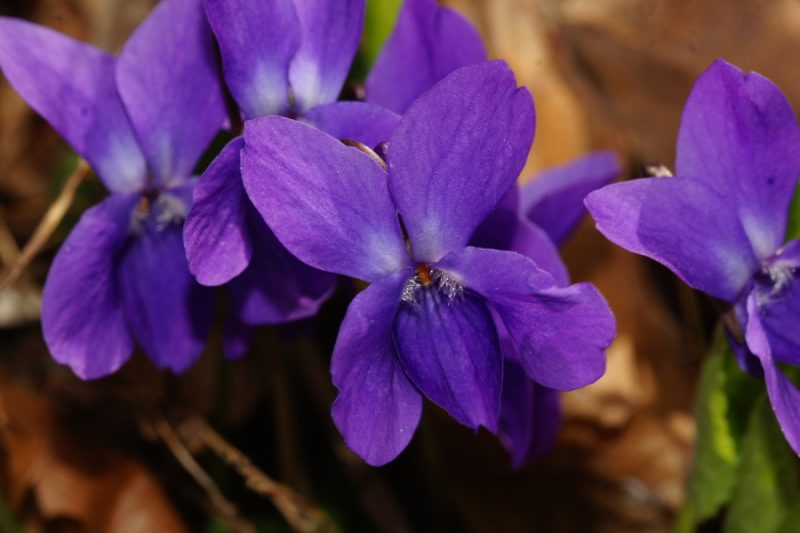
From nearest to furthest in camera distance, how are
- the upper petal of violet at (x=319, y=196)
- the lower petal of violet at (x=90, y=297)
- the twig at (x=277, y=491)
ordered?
the upper petal of violet at (x=319, y=196), the lower petal of violet at (x=90, y=297), the twig at (x=277, y=491)

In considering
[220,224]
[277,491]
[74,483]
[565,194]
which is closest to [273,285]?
[220,224]

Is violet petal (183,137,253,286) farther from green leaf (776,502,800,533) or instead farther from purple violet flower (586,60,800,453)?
green leaf (776,502,800,533)

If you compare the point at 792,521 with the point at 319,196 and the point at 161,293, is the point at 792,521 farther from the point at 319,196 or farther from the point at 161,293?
the point at 161,293

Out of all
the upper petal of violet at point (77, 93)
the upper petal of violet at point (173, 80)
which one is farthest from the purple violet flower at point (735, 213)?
the upper petal of violet at point (77, 93)

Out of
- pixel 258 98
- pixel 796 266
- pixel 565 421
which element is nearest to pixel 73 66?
pixel 258 98

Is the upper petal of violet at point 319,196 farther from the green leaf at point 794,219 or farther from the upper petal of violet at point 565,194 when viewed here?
the green leaf at point 794,219

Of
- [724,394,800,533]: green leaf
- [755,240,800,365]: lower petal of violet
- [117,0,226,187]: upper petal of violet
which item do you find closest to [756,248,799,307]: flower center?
[755,240,800,365]: lower petal of violet

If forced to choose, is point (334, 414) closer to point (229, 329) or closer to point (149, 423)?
point (229, 329)
